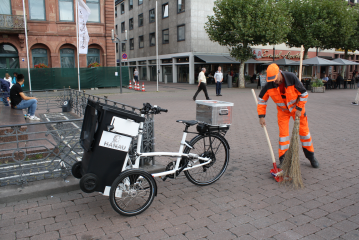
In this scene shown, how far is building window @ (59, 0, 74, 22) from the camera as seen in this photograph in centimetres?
2561

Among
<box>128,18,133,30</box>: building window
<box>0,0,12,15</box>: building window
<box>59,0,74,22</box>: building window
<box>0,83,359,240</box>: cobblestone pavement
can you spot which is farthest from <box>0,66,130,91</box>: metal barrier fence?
<box>0,83,359,240</box>: cobblestone pavement

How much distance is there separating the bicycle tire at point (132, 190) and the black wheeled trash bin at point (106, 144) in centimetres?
12

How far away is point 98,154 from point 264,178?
2694 millimetres

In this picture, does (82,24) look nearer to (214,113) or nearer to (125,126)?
(214,113)

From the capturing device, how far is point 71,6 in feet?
84.8

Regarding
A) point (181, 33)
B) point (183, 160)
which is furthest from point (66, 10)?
point (183, 160)

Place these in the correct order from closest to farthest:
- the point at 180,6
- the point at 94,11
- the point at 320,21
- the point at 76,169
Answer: the point at 76,169 → the point at 94,11 → the point at 320,21 → the point at 180,6

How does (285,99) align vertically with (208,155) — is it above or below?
above

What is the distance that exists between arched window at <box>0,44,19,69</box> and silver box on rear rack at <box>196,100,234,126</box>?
25782mm

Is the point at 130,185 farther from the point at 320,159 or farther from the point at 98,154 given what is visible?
the point at 320,159

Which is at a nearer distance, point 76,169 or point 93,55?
point 76,169

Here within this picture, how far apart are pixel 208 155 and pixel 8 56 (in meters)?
26.0

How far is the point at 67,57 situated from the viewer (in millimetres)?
26844

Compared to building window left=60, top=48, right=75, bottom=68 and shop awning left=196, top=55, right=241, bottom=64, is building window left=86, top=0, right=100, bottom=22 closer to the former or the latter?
building window left=60, top=48, right=75, bottom=68
